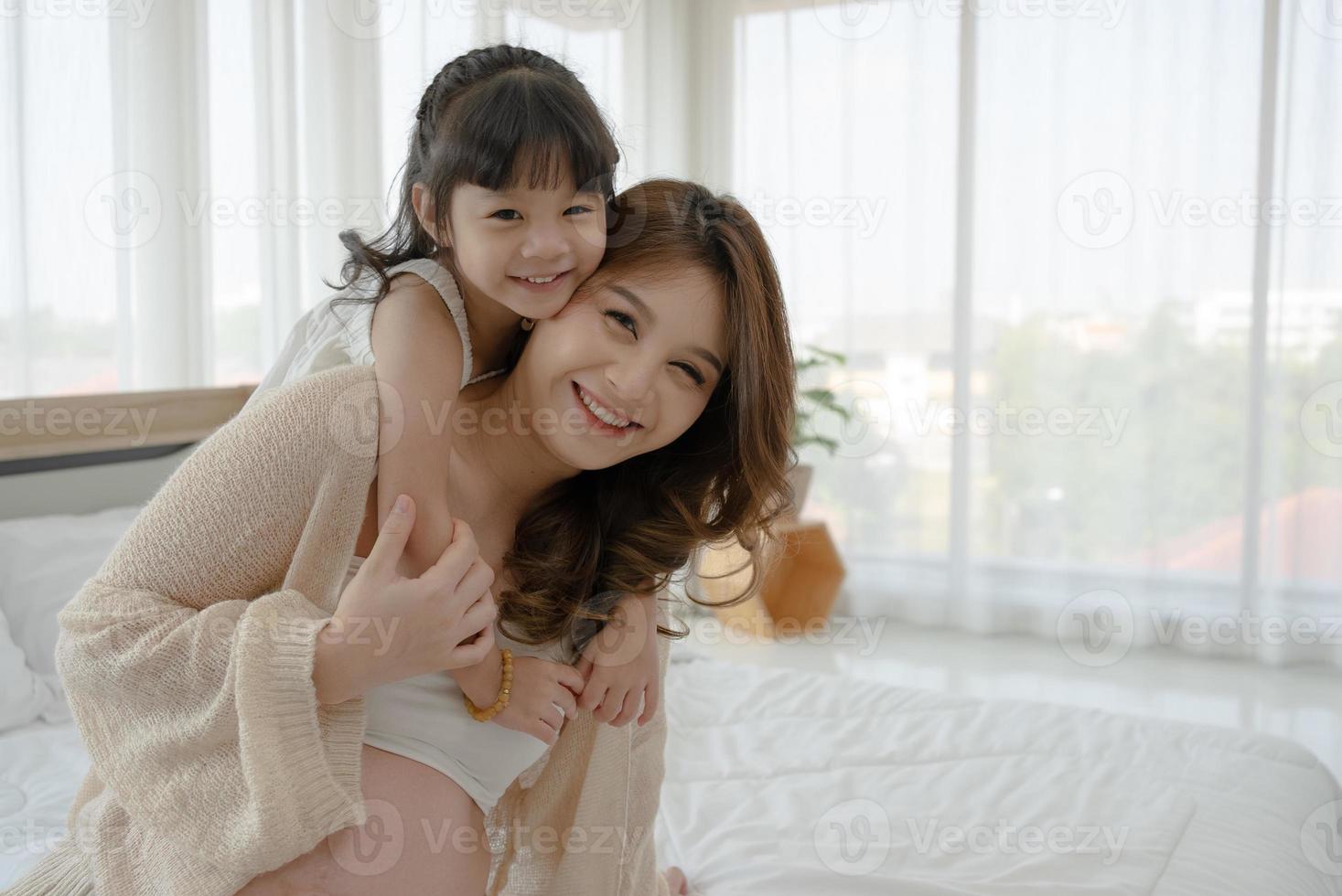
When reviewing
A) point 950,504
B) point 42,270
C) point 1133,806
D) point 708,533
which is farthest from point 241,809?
point 950,504

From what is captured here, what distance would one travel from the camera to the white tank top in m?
1.19

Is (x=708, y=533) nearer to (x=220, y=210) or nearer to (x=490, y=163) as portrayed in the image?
(x=490, y=163)

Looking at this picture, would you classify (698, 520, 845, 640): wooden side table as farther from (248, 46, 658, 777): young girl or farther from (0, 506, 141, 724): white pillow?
(248, 46, 658, 777): young girl

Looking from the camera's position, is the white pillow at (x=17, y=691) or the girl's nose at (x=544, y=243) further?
the white pillow at (x=17, y=691)

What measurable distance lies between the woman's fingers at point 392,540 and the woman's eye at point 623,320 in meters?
0.31

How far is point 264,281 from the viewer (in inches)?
122

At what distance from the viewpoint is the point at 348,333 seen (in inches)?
51.1

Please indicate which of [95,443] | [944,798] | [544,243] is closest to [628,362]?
[544,243]

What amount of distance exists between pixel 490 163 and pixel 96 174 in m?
1.83

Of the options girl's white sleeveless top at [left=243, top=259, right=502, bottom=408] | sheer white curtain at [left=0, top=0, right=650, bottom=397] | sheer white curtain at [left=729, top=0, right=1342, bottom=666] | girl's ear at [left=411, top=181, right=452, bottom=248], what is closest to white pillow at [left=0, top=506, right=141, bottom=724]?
sheer white curtain at [left=0, top=0, right=650, bottom=397]

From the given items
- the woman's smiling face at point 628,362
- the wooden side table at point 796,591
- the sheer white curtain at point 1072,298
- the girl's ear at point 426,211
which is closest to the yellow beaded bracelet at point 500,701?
the woman's smiling face at point 628,362

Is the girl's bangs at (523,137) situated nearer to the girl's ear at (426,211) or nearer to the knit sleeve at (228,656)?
the girl's ear at (426,211)

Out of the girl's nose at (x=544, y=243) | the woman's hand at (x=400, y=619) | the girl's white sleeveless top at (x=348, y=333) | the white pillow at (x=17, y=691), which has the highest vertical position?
the girl's nose at (x=544, y=243)

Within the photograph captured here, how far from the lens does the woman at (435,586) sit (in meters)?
0.99
